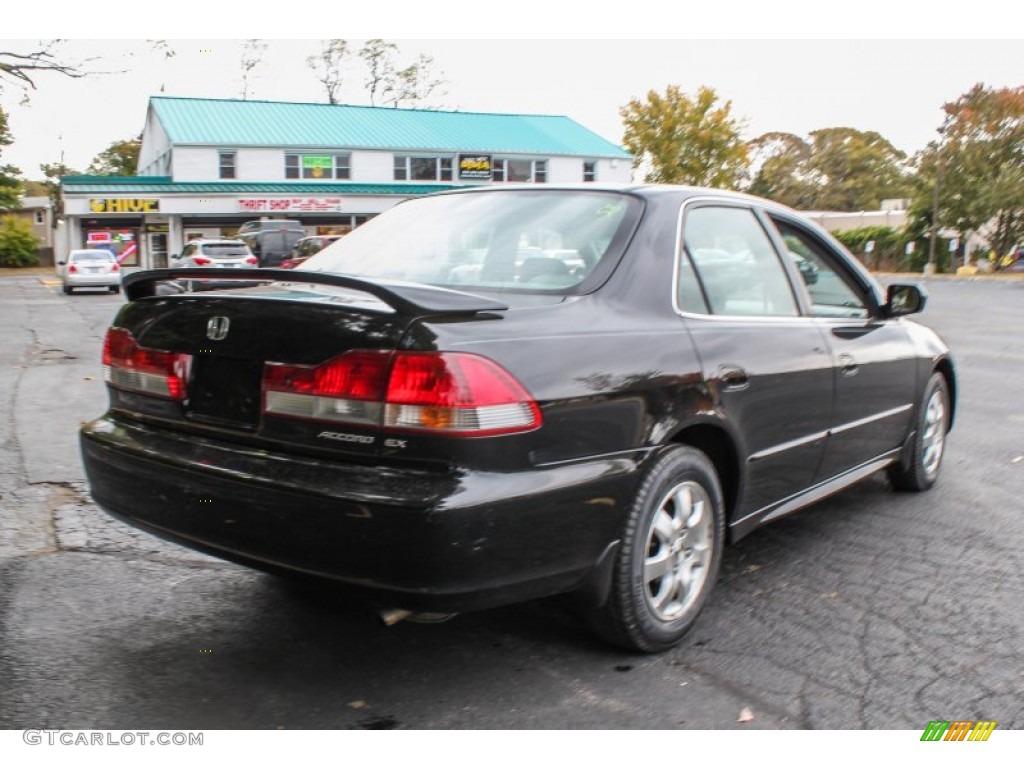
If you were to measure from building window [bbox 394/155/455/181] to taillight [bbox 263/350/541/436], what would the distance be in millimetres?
51253

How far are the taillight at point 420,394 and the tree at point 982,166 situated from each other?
→ 4714cm

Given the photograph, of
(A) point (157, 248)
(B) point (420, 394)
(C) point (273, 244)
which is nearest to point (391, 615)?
(B) point (420, 394)

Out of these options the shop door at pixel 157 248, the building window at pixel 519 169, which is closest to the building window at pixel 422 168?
the building window at pixel 519 169

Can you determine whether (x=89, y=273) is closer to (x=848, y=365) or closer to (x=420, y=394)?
(x=848, y=365)

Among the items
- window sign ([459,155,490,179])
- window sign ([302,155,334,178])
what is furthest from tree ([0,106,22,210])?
window sign ([459,155,490,179])

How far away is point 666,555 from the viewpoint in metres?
3.37

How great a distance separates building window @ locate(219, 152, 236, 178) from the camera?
4884 centimetres

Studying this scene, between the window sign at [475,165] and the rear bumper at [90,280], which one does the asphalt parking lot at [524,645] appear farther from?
the window sign at [475,165]

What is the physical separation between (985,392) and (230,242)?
2558 cm

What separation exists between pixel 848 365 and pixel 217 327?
278 cm

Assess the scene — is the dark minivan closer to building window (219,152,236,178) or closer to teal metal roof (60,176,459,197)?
teal metal roof (60,176,459,197)

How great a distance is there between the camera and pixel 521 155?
53969 mm

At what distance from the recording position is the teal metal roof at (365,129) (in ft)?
162

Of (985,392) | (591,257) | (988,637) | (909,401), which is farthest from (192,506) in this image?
(985,392)
